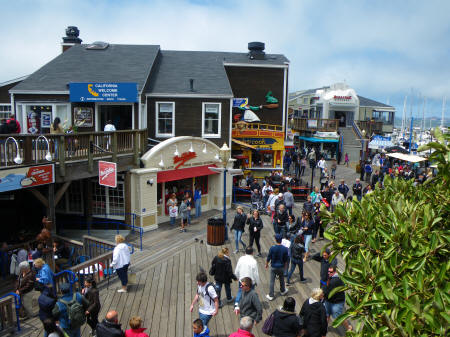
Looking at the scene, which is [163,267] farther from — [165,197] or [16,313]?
[165,197]

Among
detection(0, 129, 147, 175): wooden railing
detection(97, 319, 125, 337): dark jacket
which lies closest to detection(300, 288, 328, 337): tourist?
detection(97, 319, 125, 337): dark jacket

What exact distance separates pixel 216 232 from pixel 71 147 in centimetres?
592

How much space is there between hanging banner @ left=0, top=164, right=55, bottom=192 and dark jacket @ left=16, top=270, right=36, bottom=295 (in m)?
3.24

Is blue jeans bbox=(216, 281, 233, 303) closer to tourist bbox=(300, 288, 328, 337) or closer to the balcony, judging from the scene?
tourist bbox=(300, 288, 328, 337)

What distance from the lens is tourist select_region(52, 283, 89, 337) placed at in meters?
6.73

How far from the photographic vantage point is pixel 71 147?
13047 millimetres

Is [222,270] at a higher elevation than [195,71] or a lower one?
lower

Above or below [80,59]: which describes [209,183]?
below

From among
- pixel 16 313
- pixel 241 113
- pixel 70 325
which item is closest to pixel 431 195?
pixel 70 325

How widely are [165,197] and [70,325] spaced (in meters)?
11.4

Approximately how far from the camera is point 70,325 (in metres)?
6.85

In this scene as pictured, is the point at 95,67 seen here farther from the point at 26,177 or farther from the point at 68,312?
the point at 68,312

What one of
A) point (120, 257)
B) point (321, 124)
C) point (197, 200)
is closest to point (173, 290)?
point (120, 257)

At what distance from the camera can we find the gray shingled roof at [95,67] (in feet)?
59.4
